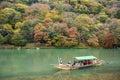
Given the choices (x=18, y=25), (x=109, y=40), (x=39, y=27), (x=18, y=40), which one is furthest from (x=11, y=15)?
(x=109, y=40)

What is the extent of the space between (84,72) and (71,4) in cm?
3956

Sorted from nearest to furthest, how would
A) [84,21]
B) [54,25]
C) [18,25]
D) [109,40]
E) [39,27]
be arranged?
1. [109,40]
2. [39,27]
3. [54,25]
4. [18,25]
5. [84,21]

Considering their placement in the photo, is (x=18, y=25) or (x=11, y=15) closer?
(x=18, y=25)

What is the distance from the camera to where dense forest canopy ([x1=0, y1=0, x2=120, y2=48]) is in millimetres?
51812

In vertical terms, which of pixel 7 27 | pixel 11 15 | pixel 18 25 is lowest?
pixel 7 27

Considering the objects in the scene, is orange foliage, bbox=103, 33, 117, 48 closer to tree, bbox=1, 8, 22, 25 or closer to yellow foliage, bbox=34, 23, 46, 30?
yellow foliage, bbox=34, 23, 46, 30

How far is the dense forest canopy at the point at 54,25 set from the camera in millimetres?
51812

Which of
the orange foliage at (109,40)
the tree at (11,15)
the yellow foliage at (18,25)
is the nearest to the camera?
the orange foliage at (109,40)

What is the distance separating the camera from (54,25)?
5288 cm

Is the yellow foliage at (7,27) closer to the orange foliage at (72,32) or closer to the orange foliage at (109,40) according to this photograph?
the orange foliage at (72,32)

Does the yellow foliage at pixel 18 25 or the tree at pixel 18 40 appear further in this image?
the yellow foliage at pixel 18 25

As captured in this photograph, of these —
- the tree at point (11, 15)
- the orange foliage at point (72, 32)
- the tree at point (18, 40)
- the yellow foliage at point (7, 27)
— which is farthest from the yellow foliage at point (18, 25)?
the orange foliage at point (72, 32)

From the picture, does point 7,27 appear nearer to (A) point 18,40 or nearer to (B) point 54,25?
(A) point 18,40

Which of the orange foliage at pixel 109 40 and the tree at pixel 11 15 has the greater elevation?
the tree at pixel 11 15
